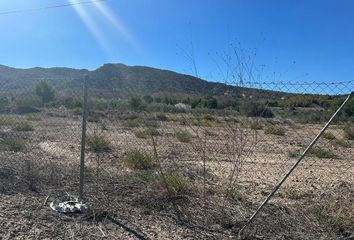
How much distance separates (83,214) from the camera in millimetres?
5852

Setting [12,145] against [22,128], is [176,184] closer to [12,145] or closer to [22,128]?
[12,145]

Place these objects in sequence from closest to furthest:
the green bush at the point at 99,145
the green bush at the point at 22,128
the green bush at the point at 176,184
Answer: the green bush at the point at 176,184 → the green bush at the point at 99,145 → the green bush at the point at 22,128

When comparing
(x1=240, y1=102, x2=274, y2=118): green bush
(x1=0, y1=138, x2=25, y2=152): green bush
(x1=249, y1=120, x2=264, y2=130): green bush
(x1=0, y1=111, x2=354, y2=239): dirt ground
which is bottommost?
(x1=0, y1=111, x2=354, y2=239): dirt ground

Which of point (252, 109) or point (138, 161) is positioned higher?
point (252, 109)

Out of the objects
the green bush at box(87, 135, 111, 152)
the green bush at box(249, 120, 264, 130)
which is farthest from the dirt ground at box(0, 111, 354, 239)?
the green bush at box(87, 135, 111, 152)

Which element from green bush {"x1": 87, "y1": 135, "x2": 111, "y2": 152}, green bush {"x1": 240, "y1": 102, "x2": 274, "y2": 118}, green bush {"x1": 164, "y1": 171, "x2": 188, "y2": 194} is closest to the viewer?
green bush {"x1": 240, "y1": 102, "x2": 274, "y2": 118}

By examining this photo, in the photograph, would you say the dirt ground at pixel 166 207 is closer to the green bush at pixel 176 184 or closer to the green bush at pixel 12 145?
the green bush at pixel 176 184

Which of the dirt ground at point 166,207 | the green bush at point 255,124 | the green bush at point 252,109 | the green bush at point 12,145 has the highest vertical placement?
the green bush at point 252,109

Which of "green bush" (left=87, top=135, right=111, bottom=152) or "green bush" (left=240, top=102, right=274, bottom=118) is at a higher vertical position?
"green bush" (left=240, top=102, right=274, bottom=118)

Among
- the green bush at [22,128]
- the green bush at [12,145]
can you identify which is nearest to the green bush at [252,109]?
the green bush at [12,145]

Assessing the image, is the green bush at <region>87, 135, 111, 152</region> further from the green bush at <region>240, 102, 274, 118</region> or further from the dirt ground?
the green bush at <region>240, 102, 274, 118</region>

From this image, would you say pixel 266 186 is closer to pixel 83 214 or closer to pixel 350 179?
pixel 350 179

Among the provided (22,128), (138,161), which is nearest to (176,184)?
(138,161)

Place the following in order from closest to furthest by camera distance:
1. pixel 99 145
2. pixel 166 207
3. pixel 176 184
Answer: pixel 166 207 → pixel 176 184 → pixel 99 145
